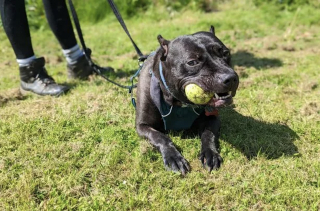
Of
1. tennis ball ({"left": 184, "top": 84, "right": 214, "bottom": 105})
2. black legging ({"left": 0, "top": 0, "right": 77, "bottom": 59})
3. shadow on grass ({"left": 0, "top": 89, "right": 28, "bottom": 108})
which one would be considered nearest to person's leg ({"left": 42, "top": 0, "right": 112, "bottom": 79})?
black legging ({"left": 0, "top": 0, "right": 77, "bottom": 59})

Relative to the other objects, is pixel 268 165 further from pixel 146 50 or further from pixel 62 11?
pixel 146 50

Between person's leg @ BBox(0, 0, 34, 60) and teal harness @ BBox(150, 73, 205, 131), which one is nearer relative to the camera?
teal harness @ BBox(150, 73, 205, 131)

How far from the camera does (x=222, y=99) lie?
2.62 m

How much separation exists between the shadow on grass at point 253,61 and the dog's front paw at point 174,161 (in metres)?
3.17

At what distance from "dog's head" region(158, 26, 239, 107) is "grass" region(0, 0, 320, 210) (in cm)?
56

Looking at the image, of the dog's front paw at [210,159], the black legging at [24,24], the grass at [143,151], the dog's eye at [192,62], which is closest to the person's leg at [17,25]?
the black legging at [24,24]

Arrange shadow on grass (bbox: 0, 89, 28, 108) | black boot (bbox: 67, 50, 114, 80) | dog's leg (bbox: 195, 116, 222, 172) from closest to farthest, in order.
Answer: dog's leg (bbox: 195, 116, 222, 172)
shadow on grass (bbox: 0, 89, 28, 108)
black boot (bbox: 67, 50, 114, 80)

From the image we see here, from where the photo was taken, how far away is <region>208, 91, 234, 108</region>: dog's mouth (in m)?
2.62

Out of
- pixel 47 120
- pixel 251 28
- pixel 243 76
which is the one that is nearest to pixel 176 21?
pixel 251 28

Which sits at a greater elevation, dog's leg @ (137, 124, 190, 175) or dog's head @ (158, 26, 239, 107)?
dog's head @ (158, 26, 239, 107)

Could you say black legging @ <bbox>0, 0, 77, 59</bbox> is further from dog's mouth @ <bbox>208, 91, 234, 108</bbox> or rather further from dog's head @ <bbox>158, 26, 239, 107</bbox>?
dog's mouth @ <bbox>208, 91, 234, 108</bbox>

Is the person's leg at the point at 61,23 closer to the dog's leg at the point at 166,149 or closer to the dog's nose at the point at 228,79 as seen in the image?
the dog's leg at the point at 166,149

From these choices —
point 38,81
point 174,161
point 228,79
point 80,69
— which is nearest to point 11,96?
point 38,81

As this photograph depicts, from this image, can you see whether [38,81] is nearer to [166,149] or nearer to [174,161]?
[166,149]
